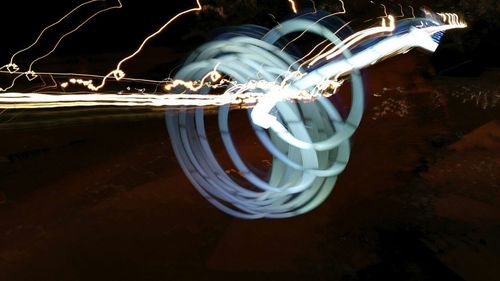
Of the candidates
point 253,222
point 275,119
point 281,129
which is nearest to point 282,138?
point 281,129

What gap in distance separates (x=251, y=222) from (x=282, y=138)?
1.10m

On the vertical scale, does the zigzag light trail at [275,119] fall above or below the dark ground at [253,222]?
above

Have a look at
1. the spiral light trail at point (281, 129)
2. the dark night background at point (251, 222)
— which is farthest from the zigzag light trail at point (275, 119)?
the dark night background at point (251, 222)

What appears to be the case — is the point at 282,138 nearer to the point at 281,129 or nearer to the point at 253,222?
the point at 281,129

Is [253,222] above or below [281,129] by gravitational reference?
below

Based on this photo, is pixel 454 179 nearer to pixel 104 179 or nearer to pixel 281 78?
pixel 281 78

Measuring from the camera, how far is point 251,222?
592 centimetres

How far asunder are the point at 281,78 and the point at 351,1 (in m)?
10.6

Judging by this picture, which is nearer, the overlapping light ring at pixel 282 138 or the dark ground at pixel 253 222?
the dark ground at pixel 253 222

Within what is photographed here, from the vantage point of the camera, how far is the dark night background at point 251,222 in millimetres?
5094

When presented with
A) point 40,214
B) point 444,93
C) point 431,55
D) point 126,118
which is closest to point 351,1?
point 431,55

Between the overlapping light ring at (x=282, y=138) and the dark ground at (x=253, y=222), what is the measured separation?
27 centimetres

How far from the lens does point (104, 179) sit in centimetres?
782

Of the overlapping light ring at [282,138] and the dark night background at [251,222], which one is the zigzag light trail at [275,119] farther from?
the dark night background at [251,222]
